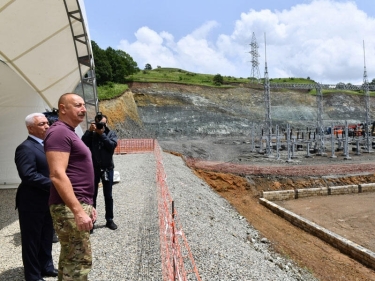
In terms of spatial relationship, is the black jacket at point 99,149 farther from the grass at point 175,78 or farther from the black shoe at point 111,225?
the grass at point 175,78

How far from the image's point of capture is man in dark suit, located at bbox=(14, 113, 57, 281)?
3.55m

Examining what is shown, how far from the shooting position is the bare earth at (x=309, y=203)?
7766 millimetres

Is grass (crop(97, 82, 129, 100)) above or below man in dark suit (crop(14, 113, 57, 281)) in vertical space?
above

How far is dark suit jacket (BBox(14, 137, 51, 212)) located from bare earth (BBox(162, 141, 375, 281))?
5895mm

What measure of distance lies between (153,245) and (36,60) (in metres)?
5.45

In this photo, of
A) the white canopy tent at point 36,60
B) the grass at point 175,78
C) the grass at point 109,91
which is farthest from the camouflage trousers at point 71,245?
the grass at point 175,78

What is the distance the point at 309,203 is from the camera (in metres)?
13.8

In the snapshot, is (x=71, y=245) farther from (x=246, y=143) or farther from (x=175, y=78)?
(x=175, y=78)

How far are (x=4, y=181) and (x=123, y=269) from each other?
22.5 ft

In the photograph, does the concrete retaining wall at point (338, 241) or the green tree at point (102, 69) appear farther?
the green tree at point (102, 69)

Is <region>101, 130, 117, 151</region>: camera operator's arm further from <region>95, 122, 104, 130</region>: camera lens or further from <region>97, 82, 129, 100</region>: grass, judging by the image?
<region>97, 82, 129, 100</region>: grass

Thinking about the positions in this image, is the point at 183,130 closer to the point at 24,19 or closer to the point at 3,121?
the point at 3,121

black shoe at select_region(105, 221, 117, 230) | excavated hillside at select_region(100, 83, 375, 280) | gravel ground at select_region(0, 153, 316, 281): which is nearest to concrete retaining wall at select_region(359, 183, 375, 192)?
excavated hillside at select_region(100, 83, 375, 280)

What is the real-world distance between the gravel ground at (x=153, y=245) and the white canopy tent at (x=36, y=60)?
6.86 feet
